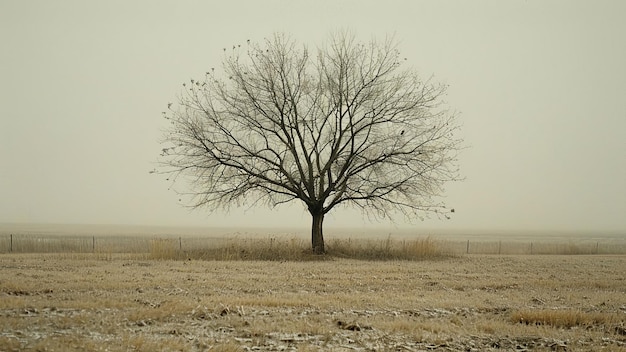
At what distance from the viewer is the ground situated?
31.1 feet

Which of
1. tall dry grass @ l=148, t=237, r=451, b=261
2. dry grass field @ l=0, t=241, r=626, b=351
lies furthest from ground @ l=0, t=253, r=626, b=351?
tall dry grass @ l=148, t=237, r=451, b=261

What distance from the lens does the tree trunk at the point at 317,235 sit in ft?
95.1

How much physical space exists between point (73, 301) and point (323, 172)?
18153 millimetres

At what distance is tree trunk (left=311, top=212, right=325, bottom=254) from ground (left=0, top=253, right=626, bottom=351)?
7.66 metres

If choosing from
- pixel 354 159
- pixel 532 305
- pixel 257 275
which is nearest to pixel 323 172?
pixel 354 159

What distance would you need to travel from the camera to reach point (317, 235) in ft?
95.9

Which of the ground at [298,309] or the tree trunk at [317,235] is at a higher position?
the tree trunk at [317,235]

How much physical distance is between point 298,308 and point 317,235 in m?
16.6

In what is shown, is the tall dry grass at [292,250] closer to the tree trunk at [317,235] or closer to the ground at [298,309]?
the tree trunk at [317,235]

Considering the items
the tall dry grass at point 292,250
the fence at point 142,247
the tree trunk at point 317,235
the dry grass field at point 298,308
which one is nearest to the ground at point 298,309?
the dry grass field at point 298,308

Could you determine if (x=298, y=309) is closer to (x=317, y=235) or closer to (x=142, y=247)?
(x=317, y=235)

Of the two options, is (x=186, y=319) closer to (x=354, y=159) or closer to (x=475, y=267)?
(x=475, y=267)

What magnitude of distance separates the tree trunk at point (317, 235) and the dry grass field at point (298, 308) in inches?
278

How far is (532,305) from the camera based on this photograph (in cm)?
1400
